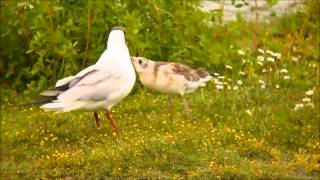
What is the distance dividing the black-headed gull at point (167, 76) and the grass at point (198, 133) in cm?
34

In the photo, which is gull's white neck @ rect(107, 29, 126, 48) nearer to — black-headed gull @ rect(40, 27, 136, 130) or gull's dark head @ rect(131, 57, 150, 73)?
black-headed gull @ rect(40, 27, 136, 130)

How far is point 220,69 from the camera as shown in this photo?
9938 mm

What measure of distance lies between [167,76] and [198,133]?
0.72 metres

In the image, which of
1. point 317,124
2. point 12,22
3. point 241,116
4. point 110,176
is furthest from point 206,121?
point 12,22

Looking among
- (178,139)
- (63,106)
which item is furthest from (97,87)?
(178,139)

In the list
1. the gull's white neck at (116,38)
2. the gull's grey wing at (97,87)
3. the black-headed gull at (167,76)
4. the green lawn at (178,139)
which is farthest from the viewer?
the black-headed gull at (167,76)

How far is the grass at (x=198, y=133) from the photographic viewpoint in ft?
22.6

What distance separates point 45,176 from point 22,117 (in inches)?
72.2

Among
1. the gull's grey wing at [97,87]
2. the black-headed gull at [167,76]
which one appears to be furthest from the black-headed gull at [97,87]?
the black-headed gull at [167,76]

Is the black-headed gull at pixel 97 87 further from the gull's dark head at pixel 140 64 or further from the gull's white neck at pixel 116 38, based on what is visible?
the gull's dark head at pixel 140 64

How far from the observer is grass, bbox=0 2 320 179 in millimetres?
6898

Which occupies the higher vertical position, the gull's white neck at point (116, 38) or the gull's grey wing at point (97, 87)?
the gull's white neck at point (116, 38)

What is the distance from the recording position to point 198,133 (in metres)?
7.49

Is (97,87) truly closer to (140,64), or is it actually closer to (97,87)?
(97,87)
